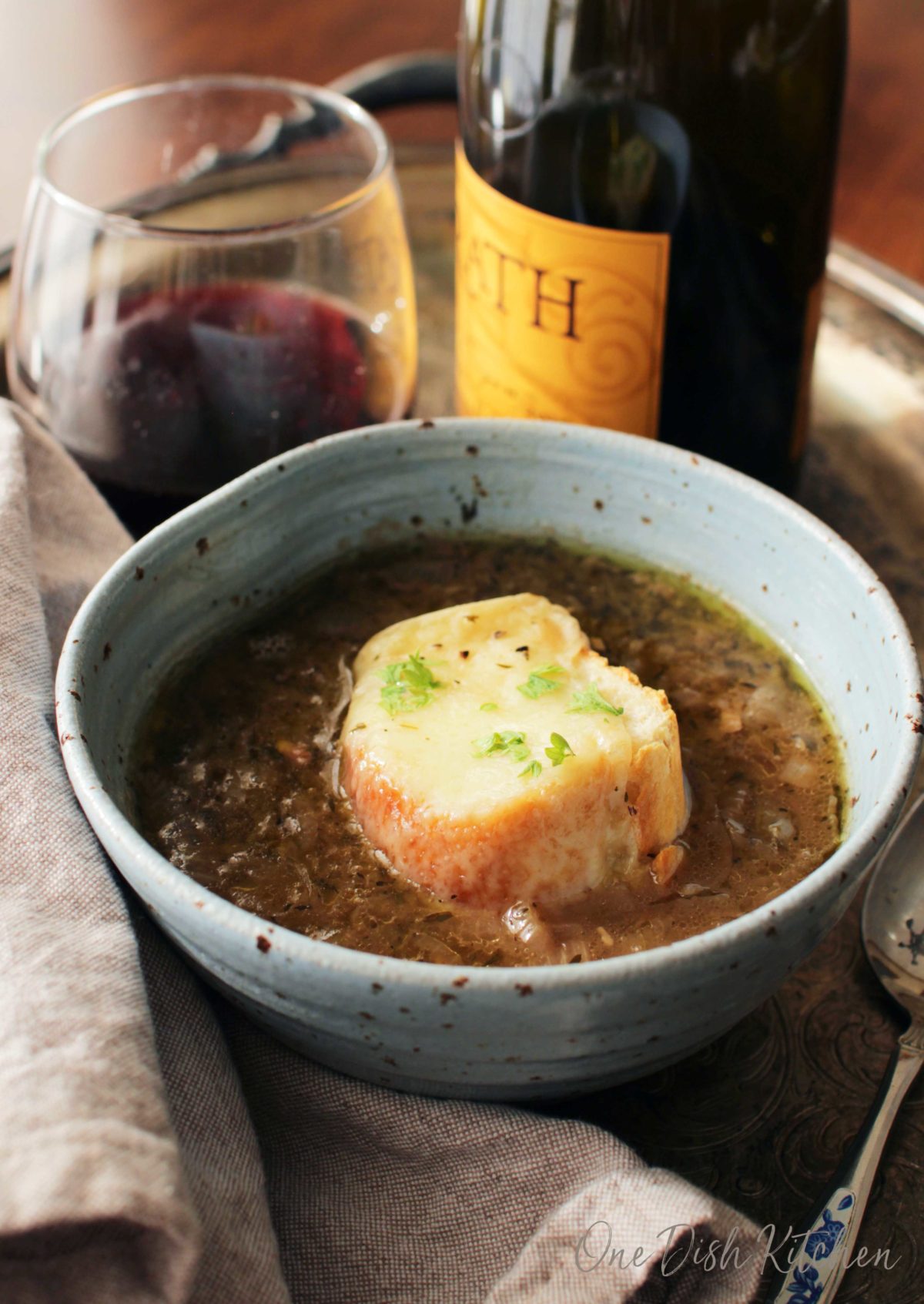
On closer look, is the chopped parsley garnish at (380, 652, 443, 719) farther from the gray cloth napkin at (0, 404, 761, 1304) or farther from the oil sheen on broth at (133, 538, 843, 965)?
the gray cloth napkin at (0, 404, 761, 1304)

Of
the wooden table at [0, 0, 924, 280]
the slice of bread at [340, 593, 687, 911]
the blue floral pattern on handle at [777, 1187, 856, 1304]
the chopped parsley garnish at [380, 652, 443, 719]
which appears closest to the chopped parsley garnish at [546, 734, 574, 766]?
the slice of bread at [340, 593, 687, 911]

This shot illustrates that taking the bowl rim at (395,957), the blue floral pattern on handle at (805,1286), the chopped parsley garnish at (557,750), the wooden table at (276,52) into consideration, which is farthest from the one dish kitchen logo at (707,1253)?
A: the wooden table at (276,52)

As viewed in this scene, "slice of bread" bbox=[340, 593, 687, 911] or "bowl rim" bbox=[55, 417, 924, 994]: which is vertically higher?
"bowl rim" bbox=[55, 417, 924, 994]

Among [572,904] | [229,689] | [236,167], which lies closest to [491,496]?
[229,689]

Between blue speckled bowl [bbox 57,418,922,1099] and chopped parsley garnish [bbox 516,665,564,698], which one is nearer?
blue speckled bowl [bbox 57,418,922,1099]

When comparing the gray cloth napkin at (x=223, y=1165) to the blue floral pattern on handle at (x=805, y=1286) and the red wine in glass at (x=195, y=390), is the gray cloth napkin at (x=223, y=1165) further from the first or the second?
the red wine in glass at (x=195, y=390)
